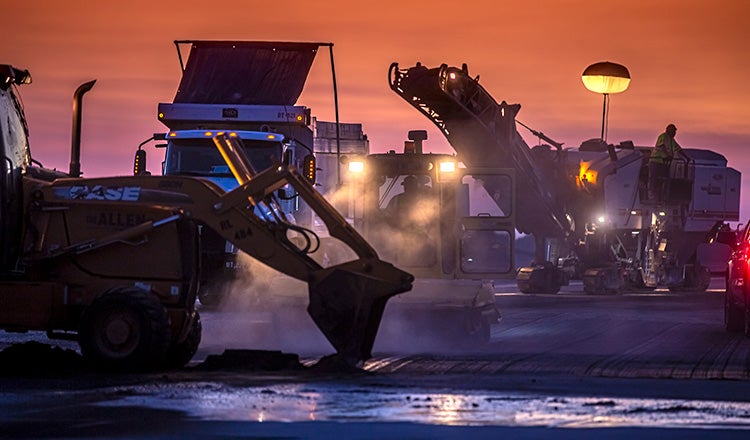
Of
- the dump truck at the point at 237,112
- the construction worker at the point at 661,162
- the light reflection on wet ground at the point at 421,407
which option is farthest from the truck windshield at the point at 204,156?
the construction worker at the point at 661,162

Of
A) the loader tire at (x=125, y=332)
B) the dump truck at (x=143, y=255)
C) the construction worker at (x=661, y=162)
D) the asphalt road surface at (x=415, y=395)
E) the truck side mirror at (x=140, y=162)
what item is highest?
the construction worker at (x=661, y=162)

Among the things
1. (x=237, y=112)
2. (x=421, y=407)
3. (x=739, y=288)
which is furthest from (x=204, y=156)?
(x=421, y=407)

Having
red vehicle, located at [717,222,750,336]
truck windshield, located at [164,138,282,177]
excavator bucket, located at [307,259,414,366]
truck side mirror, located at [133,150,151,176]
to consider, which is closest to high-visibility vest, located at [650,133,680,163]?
red vehicle, located at [717,222,750,336]

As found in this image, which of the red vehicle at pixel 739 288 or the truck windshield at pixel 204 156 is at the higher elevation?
the truck windshield at pixel 204 156

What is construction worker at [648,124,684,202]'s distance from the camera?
45.8 m

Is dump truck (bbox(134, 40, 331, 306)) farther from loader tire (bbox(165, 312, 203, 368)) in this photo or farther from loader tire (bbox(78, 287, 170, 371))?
loader tire (bbox(78, 287, 170, 371))

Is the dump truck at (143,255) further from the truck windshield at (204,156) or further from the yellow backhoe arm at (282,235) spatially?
the truck windshield at (204,156)

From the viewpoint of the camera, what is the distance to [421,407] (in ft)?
42.4

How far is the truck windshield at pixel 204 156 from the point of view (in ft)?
92.3

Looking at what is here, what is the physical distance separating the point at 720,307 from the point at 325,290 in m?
20.3

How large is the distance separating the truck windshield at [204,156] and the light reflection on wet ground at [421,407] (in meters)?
13.7

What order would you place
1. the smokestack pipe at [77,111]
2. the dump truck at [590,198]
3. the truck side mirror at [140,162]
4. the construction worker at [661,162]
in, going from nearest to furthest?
the smokestack pipe at [77,111], the truck side mirror at [140,162], the dump truck at [590,198], the construction worker at [661,162]

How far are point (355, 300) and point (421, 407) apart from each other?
3495 mm

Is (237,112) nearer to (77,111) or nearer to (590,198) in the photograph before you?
(77,111)
